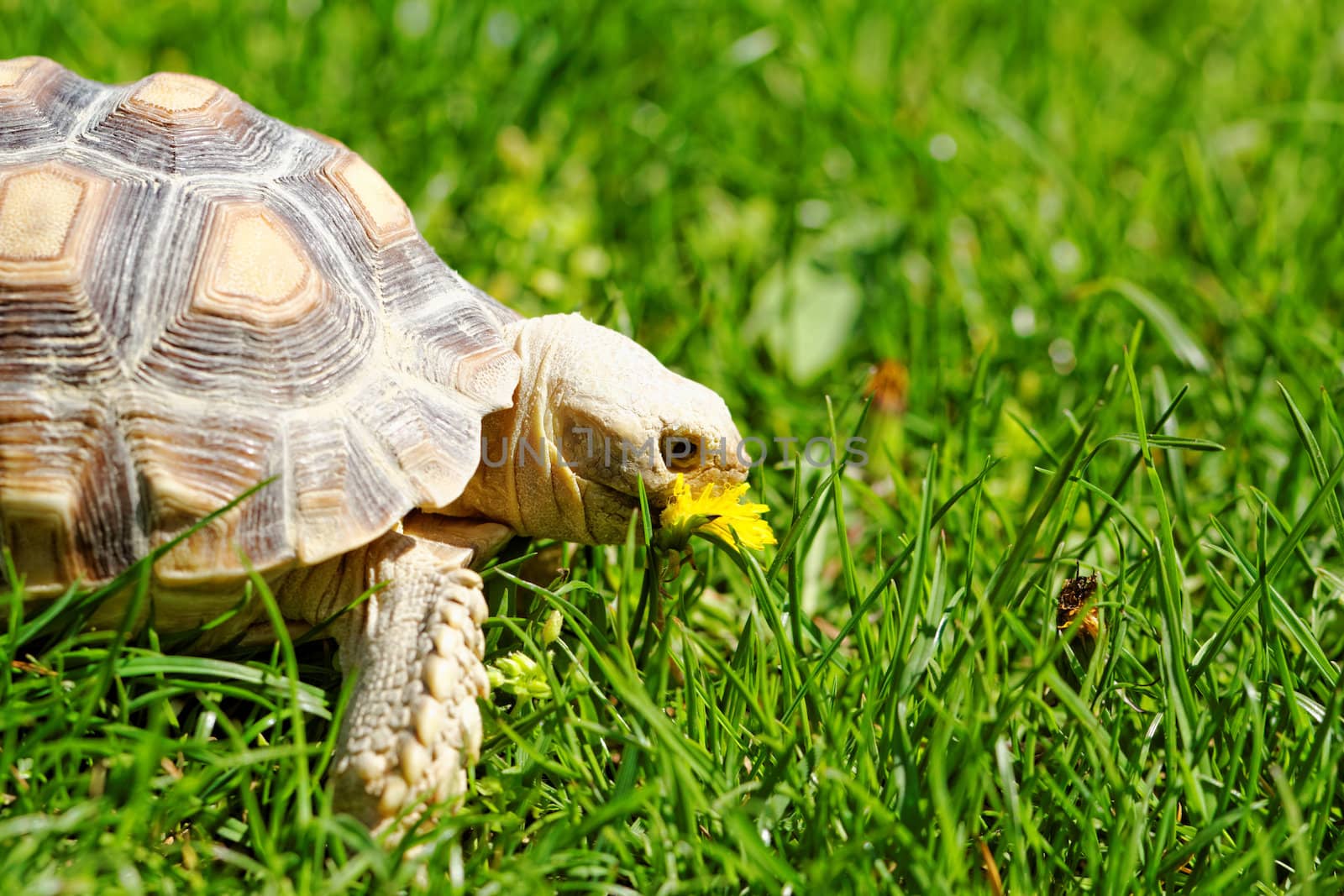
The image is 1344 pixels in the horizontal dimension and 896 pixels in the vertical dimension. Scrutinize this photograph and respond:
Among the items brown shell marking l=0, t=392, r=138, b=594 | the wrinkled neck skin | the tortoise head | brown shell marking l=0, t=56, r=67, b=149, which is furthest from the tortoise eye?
brown shell marking l=0, t=56, r=67, b=149

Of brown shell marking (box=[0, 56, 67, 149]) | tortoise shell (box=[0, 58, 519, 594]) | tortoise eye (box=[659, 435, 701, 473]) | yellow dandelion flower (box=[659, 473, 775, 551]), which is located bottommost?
yellow dandelion flower (box=[659, 473, 775, 551])

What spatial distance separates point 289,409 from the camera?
2.13 m

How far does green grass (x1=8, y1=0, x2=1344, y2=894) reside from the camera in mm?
1932

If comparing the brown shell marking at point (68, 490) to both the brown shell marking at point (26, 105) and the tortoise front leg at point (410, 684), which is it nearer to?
the tortoise front leg at point (410, 684)

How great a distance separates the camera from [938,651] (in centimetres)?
230

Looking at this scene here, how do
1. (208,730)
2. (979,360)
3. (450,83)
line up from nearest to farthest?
(208,730) → (979,360) → (450,83)

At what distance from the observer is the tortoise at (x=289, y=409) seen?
2.02 meters

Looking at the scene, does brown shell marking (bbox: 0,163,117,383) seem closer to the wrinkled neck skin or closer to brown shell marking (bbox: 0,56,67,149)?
brown shell marking (bbox: 0,56,67,149)

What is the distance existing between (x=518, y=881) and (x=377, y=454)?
2.78ft

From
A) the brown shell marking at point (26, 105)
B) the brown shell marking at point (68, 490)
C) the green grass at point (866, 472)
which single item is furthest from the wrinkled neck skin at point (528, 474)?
the brown shell marking at point (26, 105)

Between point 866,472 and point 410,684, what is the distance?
1726 mm

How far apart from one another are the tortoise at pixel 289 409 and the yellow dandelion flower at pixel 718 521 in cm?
10

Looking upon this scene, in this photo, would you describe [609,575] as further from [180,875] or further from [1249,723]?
[1249,723]

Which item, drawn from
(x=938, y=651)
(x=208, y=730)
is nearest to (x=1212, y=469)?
(x=938, y=651)
